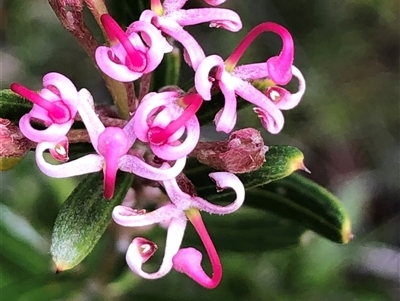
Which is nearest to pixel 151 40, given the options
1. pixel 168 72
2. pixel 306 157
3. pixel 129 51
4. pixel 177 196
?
pixel 129 51

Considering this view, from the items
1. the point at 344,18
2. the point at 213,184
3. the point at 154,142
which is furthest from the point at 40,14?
the point at 154,142

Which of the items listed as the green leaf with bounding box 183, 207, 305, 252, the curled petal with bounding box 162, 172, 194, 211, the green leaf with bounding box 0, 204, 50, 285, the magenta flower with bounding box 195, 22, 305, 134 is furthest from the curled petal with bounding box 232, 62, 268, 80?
the green leaf with bounding box 0, 204, 50, 285

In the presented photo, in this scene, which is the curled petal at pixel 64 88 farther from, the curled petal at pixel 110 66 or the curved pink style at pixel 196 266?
the curved pink style at pixel 196 266

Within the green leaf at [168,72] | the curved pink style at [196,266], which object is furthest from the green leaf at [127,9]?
the curved pink style at [196,266]

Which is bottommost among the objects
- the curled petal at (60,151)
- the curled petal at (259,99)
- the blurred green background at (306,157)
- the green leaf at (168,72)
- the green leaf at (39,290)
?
the blurred green background at (306,157)

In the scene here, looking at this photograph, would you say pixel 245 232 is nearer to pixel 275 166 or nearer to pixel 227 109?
pixel 275 166

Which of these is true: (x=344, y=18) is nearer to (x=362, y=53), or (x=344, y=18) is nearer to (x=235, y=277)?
(x=362, y=53)

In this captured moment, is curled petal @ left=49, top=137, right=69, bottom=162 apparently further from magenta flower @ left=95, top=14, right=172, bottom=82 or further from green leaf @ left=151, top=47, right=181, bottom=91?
green leaf @ left=151, top=47, right=181, bottom=91
